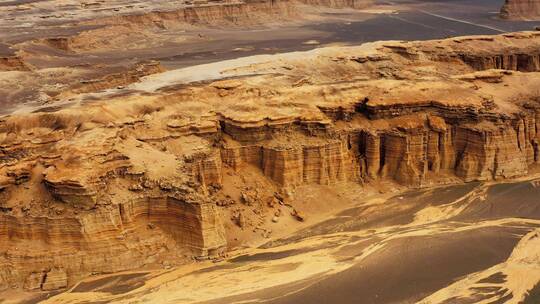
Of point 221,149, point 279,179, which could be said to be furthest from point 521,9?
point 221,149

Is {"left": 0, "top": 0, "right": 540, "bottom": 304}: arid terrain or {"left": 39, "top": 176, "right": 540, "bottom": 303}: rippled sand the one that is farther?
{"left": 0, "top": 0, "right": 540, "bottom": 304}: arid terrain

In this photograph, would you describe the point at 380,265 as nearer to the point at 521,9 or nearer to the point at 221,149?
the point at 221,149

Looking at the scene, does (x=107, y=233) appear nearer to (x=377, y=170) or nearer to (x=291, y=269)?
(x=291, y=269)

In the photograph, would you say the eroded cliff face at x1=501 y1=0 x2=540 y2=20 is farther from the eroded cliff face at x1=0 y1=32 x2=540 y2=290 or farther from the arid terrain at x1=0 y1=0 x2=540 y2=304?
the eroded cliff face at x1=0 y1=32 x2=540 y2=290

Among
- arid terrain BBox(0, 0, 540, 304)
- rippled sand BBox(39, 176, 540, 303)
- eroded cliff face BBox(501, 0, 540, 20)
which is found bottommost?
rippled sand BBox(39, 176, 540, 303)

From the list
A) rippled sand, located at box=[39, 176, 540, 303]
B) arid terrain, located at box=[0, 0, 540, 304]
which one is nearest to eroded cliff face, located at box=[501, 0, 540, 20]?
arid terrain, located at box=[0, 0, 540, 304]
